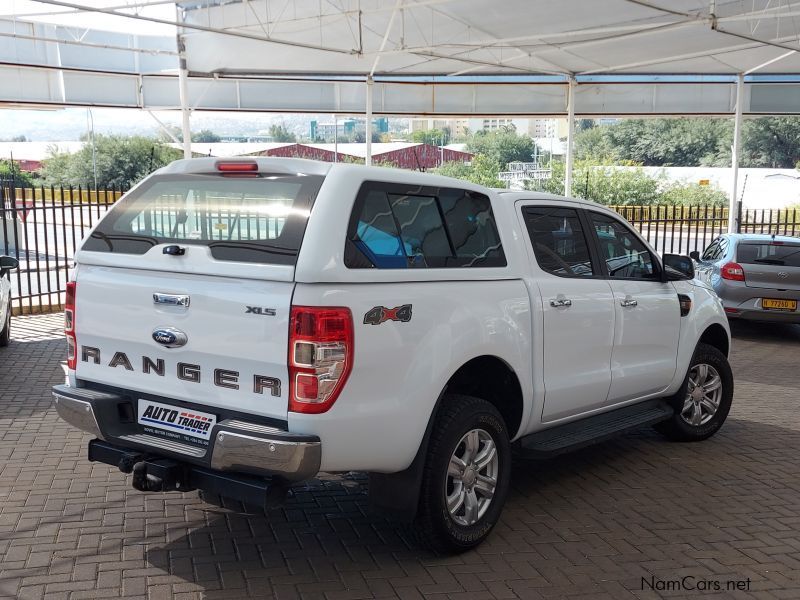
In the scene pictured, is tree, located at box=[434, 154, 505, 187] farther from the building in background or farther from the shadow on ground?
the shadow on ground

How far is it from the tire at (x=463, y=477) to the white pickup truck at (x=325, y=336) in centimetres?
1

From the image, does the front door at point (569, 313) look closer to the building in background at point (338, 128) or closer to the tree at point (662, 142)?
the building in background at point (338, 128)

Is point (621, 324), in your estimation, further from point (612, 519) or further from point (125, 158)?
point (125, 158)

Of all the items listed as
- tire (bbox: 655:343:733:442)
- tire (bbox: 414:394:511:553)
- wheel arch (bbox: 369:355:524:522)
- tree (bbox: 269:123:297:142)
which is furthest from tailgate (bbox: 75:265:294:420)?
tree (bbox: 269:123:297:142)

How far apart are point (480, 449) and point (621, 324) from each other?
163 centimetres

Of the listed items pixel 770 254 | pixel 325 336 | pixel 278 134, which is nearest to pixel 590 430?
pixel 325 336

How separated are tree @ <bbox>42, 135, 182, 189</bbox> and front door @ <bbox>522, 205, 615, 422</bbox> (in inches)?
1947

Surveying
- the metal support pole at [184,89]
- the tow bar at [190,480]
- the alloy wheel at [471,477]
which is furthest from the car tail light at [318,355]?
the metal support pole at [184,89]

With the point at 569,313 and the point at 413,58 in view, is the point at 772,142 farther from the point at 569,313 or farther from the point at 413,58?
the point at 569,313

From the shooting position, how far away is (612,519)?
514 cm

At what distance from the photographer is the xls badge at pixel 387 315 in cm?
386

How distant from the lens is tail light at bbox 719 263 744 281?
11688mm

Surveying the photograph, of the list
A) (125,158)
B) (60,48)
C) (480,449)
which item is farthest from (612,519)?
(125,158)

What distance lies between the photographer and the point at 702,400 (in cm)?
679
